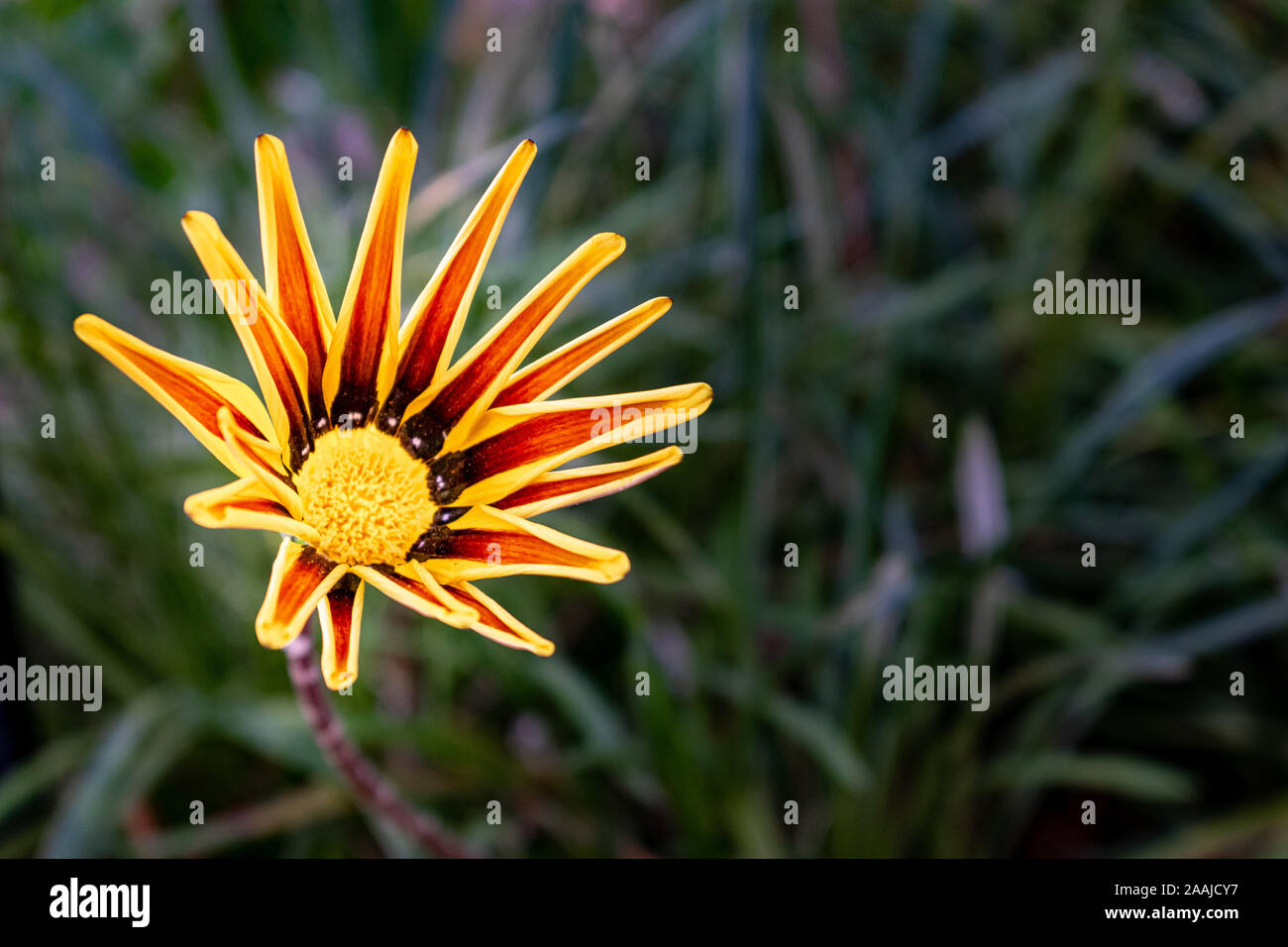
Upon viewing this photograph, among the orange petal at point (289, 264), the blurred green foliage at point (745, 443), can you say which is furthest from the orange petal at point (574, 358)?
the blurred green foliage at point (745, 443)

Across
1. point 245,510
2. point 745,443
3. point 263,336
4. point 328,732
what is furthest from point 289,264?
point 745,443

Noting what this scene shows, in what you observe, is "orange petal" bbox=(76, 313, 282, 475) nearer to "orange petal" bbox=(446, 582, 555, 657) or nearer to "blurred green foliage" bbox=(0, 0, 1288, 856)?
"orange petal" bbox=(446, 582, 555, 657)

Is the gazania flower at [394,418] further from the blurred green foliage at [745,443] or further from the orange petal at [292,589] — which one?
the blurred green foliage at [745,443]

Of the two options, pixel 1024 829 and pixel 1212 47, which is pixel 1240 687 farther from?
pixel 1212 47

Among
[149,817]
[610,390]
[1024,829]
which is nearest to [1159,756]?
[1024,829]

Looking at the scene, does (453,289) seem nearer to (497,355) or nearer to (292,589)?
(497,355)

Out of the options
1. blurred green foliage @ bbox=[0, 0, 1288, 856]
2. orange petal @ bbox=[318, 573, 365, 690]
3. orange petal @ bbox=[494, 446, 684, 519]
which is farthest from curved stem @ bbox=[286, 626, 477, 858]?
blurred green foliage @ bbox=[0, 0, 1288, 856]
